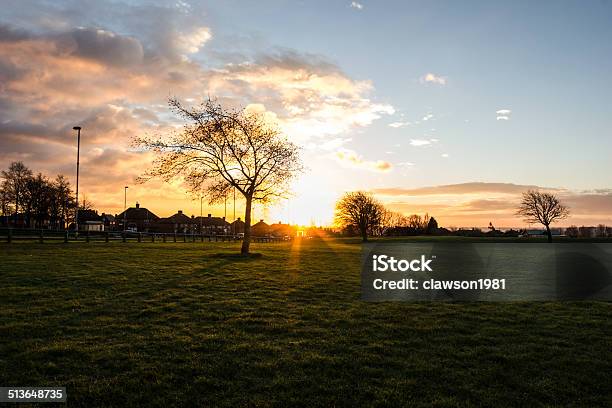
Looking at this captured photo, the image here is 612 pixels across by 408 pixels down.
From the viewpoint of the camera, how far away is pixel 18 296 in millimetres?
15086

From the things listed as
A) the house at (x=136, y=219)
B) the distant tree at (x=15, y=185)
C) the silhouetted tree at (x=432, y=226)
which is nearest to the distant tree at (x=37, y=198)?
the distant tree at (x=15, y=185)

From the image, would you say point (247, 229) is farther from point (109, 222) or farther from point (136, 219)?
point (136, 219)

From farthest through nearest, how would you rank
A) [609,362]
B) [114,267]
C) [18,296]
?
[114,267]
[18,296]
[609,362]

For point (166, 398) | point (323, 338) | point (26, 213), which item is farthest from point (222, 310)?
point (26, 213)

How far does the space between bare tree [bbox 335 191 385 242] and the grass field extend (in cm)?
8370

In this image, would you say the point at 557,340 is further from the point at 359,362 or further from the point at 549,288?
the point at 549,288

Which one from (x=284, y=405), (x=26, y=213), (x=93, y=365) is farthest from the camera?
(x=26, y=213)

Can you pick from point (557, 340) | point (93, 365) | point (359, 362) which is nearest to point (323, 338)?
point (359, 362)

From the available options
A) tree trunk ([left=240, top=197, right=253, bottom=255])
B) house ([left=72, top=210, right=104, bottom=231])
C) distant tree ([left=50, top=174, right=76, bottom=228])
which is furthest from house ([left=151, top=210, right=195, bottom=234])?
tree trunk ([left=240, top=197, right=253, bottom=255])

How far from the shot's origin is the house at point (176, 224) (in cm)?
16320

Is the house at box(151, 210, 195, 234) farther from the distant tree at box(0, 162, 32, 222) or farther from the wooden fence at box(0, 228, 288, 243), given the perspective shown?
the wooden fence at box(0, 228, 288, 243)

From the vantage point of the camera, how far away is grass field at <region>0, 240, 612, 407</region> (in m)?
8.01

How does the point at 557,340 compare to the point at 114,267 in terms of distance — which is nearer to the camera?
the point at 557,340

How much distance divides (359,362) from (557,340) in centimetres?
599
